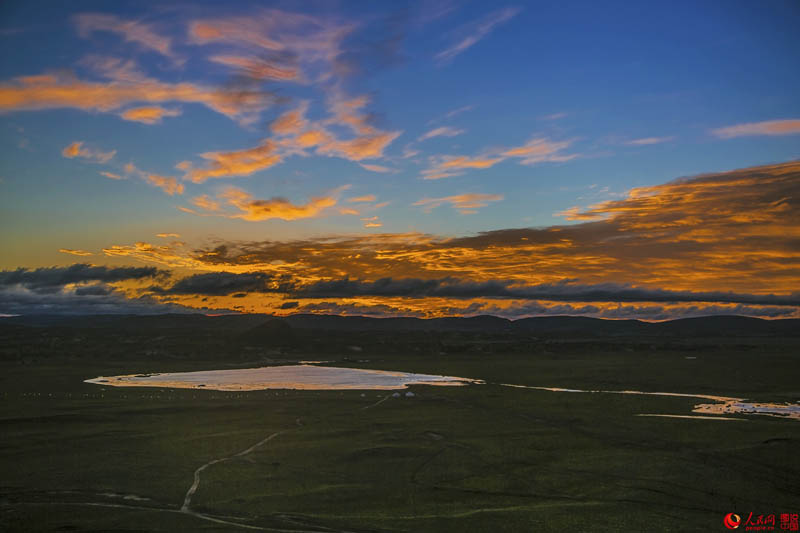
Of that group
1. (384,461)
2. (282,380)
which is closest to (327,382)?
(282,380)

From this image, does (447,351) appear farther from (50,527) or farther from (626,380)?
(50,527)

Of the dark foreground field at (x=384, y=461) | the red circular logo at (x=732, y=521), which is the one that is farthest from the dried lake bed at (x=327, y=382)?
the red circular logo at (x=732, y=521)

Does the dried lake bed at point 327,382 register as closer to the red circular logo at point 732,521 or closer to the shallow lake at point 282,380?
the shallow lake at point 282,380

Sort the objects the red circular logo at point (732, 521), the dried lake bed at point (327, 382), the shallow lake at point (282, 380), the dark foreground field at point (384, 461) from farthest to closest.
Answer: the shallow lake at point (282, 380) → the dried lake bed at point (327, 382) → the dark foreground field at point (384, 461) → the red circular logo at point (732, 521)

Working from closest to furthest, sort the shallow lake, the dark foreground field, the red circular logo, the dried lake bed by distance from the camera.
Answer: the red circular logo < the dark foreground field < the dried lake bed < the shallow lake

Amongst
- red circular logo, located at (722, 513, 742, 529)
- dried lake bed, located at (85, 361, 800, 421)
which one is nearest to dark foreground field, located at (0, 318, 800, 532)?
red circular logo, located at (722, 513, 742, 529)

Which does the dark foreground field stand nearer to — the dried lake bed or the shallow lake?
the dried lake bed
